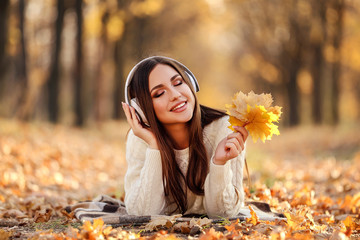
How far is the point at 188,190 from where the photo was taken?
131 inches

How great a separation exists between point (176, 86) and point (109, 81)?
2295 cm

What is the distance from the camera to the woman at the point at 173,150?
10.2ft

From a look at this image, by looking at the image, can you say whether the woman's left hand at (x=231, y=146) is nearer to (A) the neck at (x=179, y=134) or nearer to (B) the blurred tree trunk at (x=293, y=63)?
(A) the neck at (x=179, y=134)

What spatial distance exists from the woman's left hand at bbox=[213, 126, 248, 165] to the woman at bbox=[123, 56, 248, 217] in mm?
62

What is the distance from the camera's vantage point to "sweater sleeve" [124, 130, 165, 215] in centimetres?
322

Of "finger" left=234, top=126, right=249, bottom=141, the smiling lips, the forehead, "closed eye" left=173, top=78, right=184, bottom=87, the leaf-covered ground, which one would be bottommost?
the leaf-covered ground

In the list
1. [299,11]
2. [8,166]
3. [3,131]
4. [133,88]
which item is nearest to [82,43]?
[3,131]

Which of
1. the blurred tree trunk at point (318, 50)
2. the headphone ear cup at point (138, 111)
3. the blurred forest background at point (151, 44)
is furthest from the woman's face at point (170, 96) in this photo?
the blurred tree trunk at point (318, 50)

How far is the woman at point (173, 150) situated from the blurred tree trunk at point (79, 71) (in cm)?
1178

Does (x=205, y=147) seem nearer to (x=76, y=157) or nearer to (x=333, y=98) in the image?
(x=76, y=157)

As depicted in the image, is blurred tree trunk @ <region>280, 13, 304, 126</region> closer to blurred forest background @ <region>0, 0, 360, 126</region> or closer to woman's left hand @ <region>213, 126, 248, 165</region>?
blurred forest background @ <region>0, 0, 360, 126</region>

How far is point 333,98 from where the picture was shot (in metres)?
17.6

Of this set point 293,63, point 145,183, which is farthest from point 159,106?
point 293,63

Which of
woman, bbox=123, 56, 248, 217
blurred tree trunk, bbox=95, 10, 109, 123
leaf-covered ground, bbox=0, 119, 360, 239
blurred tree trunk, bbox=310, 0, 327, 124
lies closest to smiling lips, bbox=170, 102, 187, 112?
woman, bbox=123, 56, 248, 217
